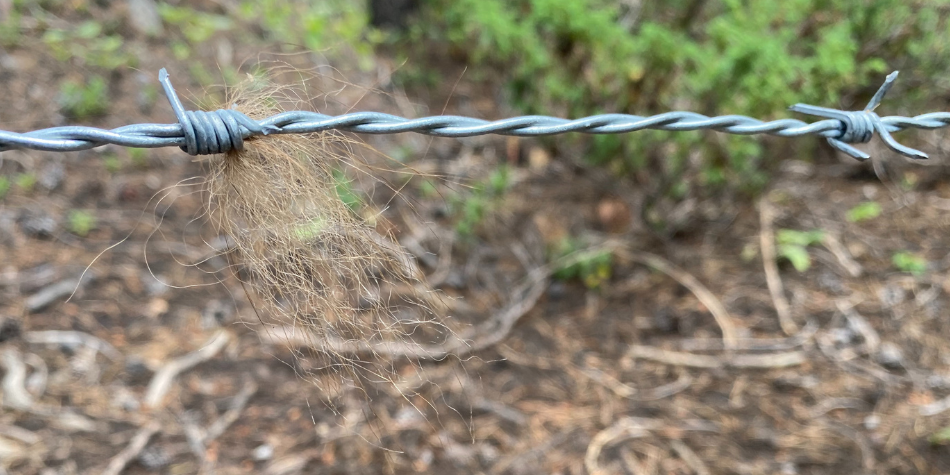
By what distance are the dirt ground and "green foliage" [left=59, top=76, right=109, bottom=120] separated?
0.05m

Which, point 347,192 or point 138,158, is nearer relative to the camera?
point 347,192

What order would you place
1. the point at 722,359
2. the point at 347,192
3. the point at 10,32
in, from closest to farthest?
1. the point at 347,192
2. the point at 722,359
3. the point at 10,32

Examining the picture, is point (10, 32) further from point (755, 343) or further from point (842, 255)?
point (842, 255)

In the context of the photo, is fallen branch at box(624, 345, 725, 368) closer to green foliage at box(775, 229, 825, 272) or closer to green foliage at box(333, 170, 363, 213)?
green foliage at box(775, 229, 825, 272)

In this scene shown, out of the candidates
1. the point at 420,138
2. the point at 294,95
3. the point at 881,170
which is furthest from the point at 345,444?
the point at 881,170

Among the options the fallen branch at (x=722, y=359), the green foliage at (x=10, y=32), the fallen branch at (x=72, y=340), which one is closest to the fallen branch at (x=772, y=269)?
the fallen branch at (x=722, y=359)

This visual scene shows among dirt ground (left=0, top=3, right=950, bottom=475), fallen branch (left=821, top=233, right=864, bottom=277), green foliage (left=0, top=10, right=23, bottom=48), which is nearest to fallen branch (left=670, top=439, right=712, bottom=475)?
dirt ground (left=0, top=3, right=950, bottom=475)

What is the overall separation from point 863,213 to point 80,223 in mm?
3518

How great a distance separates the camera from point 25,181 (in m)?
2.54

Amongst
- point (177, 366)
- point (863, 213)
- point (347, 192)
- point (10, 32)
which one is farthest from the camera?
point (10, 32)

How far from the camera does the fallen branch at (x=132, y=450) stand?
64.7 inches

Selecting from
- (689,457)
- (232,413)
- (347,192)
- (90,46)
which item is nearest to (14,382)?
(232,413)

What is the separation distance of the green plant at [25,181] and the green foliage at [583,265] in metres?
2.31

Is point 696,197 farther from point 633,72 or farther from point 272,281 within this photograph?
point 272,281
